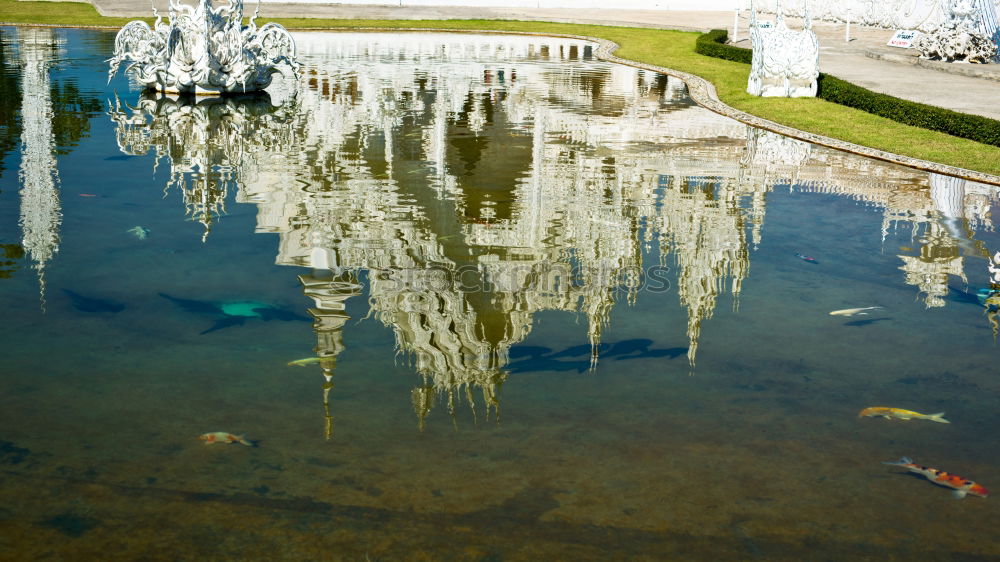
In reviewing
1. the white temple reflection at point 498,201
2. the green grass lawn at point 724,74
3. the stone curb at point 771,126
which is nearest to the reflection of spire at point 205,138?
the white temple reflection at point 498,201

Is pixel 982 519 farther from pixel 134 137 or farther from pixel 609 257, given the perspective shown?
pixel 134 137

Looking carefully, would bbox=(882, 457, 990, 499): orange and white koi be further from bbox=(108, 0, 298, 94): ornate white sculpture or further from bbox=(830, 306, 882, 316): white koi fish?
bbox=(108, 0, 298, 94): ornate white sculpture

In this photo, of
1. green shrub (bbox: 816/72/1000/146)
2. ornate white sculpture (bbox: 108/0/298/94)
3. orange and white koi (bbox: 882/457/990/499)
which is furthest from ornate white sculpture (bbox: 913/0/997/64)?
orange and white koi (bbox: 882/457/990/499)

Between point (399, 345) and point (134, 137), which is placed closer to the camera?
point (399, 345)

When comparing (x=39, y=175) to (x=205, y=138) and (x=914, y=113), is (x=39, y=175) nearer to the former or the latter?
(x=205, y=138)

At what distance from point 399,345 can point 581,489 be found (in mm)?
2352

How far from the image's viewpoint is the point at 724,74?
1046 inches

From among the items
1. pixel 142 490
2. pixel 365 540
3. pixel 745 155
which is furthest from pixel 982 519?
pixel 745 155

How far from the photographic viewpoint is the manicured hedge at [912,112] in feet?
56.1

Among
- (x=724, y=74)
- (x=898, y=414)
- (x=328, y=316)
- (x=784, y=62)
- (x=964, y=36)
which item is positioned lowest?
(x=898, y=414)

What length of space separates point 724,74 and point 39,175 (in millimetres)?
18909

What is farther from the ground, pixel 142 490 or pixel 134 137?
pixel 134 137

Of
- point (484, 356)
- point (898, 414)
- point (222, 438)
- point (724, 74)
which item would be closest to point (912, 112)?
point (724, 74)

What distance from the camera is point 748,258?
396 inches
